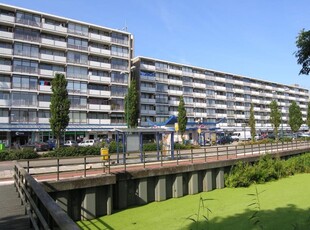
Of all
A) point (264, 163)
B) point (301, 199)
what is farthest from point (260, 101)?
point (301, 199)

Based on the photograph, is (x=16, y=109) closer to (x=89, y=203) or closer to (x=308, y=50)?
(x=89, y=203)

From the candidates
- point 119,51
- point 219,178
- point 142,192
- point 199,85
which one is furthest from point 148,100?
point 142,192

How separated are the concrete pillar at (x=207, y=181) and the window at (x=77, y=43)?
4776 centimetres

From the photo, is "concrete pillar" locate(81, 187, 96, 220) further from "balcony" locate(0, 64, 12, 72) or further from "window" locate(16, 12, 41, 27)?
"window" locate(16, 12, 41, 27)

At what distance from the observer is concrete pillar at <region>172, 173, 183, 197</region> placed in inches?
668

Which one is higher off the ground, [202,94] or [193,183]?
[202,94]

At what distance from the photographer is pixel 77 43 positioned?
60531 mm

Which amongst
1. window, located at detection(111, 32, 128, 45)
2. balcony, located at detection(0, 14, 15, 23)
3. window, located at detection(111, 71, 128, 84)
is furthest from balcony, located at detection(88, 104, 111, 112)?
balcony, located at detection(0, 14, 15, 23)

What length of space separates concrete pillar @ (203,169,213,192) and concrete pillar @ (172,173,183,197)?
2228 millimetres

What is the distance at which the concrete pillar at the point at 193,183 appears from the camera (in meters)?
17.8

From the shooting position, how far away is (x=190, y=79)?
86.7 meters

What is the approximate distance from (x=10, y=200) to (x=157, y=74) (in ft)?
224

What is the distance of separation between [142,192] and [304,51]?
9.58 meters

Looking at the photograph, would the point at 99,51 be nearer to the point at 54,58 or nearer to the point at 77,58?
the point at 77,58
